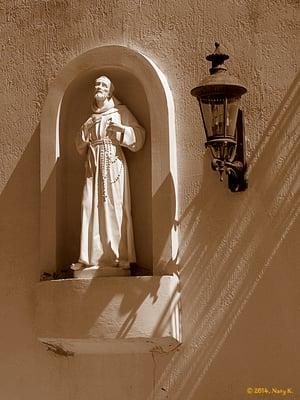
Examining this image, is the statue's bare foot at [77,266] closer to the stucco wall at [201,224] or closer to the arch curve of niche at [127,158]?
the arch curve of niche at [127,158]

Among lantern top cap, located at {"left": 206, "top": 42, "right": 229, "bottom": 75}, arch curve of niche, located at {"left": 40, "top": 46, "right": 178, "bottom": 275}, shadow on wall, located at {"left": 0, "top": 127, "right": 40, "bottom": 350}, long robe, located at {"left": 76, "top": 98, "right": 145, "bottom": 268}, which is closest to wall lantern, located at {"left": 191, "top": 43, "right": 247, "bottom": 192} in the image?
lantern top cap, located at {"left": 206, "top": 42, "right": 229, "bottom": 75}

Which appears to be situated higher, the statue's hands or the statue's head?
the statue's head

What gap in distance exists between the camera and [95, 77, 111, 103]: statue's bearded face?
6406 millimetres

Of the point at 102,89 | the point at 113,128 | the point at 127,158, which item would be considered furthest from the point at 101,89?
the point at 127,158

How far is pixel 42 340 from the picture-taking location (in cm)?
631

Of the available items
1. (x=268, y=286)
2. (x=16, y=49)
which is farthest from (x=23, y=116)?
(x=268, y=286)

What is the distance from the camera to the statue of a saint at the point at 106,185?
6219 millimetres

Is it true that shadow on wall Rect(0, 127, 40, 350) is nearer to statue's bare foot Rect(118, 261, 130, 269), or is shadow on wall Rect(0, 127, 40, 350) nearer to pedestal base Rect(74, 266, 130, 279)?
pedestal base Rect(74, 266, 130, 279)

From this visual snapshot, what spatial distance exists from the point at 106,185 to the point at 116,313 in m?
0.82

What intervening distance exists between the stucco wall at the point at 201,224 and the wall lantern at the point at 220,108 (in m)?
0.38

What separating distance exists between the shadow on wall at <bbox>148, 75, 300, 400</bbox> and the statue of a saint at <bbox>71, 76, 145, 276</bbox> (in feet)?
1.43

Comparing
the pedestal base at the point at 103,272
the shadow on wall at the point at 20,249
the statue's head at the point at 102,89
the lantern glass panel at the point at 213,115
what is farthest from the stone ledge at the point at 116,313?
the statue's head at the point at 102,89

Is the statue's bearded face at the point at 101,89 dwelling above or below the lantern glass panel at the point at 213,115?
above

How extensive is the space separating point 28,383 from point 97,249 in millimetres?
1025
